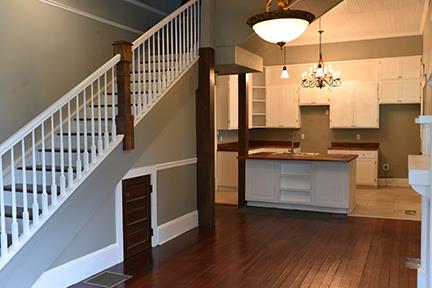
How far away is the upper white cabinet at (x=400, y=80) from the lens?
8578 millimetres

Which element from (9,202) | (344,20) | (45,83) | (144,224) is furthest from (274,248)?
(344,20)

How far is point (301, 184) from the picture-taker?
6.88 m

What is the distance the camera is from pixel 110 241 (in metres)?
4.40

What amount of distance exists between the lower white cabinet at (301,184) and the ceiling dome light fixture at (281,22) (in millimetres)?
3383

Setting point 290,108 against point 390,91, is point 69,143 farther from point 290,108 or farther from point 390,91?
point 390,91

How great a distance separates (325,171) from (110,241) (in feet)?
12.3

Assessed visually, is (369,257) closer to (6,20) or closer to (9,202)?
(9,202)

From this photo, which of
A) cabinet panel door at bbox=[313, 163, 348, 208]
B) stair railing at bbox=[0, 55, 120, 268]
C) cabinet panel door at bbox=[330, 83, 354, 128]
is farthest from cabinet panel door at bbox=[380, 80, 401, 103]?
stair railing at bbox=[0, 55, 120, 268]

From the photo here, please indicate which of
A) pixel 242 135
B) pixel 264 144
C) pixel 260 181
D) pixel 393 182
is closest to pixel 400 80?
pixel 393 182

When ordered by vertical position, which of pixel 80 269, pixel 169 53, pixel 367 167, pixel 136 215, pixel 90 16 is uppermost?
pixel 90 16

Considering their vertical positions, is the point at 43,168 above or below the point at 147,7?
below

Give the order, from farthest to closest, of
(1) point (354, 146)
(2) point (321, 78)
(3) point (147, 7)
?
(1) point (354, 146)
(2) point (321, 78)
(3) point (147, 7)

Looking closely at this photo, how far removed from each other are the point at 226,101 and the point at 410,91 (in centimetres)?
395

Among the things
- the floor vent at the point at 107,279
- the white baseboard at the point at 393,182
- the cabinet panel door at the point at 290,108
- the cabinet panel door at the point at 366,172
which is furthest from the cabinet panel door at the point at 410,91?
the floor vent at the point at 107,279
